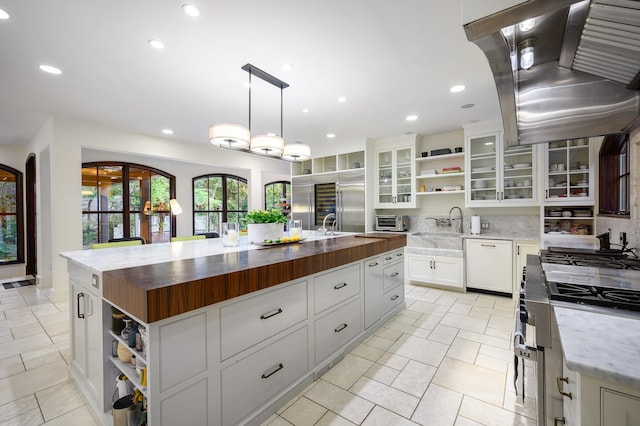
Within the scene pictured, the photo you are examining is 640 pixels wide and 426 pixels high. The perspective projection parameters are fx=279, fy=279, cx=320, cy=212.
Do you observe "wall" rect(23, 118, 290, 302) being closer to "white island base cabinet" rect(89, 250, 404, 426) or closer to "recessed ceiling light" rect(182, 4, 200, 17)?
"white island base cabinet" rect(89, 250, 404, 426)

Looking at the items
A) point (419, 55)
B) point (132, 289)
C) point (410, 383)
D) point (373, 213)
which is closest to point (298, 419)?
point (410, 383)

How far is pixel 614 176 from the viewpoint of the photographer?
2.77 metres

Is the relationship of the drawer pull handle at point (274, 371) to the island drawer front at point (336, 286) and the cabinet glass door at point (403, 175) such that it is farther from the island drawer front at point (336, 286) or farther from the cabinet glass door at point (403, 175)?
the cabinet glass door at point (403, 175)

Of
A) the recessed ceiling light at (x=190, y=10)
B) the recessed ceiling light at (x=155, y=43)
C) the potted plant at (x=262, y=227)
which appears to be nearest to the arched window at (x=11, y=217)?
the recessed ceiling light at (x=155, y=43)

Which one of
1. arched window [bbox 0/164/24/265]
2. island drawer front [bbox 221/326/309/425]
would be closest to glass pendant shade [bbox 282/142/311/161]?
island drawer front [bbox 221/326/309/425]

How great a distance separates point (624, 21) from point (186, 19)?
2.40 metres

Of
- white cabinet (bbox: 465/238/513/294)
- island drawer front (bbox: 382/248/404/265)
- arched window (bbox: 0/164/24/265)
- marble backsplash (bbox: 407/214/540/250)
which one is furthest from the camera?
arched window (bbox: 0/164/24/265)

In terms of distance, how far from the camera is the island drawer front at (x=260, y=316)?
1.50 m

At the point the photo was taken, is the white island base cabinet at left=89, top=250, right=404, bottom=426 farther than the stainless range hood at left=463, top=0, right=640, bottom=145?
Yes

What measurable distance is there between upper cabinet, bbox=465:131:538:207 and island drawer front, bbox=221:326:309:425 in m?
3.85

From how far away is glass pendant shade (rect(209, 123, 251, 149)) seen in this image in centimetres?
251

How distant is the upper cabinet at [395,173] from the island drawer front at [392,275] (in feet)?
6.61

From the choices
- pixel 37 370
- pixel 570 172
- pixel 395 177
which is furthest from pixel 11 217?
pixel 570 172

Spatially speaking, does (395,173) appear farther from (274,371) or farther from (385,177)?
(274,371)
